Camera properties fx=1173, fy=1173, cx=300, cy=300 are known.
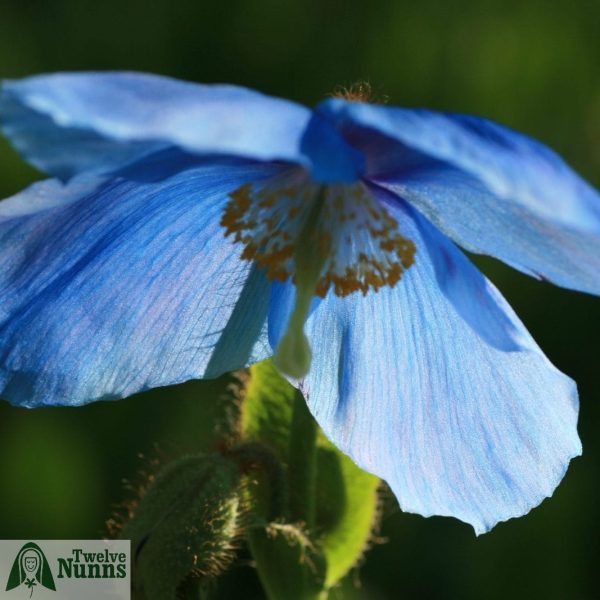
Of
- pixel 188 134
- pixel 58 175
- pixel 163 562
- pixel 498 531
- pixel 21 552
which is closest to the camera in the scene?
pixel 188 134

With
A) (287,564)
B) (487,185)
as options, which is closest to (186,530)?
(287,564)

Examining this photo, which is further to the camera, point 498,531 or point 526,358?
point 498,531

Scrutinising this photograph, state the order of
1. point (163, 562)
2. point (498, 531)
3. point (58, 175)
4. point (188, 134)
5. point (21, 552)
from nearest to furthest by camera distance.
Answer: point (188, 134) < point (58, 175) < point (163, 562) < point (21, 552) < point (498, 531)

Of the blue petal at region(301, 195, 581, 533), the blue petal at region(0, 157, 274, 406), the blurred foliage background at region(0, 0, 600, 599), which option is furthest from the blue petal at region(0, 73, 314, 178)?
the blurred foliage background at region(0, 0, 600, 599)

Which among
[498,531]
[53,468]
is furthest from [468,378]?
[53,468]

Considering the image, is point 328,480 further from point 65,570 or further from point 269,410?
point 65,570

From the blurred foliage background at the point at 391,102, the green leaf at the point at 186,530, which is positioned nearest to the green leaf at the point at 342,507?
the green leaf at the point at 186,530

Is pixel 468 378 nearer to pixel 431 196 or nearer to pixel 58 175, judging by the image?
pixel 431 196
